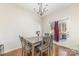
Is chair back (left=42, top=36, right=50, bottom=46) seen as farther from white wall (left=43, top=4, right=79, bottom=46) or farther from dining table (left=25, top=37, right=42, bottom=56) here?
white wall (left=43, top=4, right=79, bottom=46)

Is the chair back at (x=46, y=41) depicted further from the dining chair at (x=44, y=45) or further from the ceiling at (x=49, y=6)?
the ceiling at (x=49, y=6)

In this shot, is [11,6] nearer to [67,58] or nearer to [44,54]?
[44,54]

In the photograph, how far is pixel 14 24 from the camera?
1622 mm

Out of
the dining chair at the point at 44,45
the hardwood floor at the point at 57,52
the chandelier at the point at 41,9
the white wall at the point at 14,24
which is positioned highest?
the chandelier at the point at 41,9

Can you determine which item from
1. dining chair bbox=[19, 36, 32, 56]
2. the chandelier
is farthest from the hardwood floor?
the chandelier

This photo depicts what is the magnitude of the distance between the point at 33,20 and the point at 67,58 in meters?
0.74

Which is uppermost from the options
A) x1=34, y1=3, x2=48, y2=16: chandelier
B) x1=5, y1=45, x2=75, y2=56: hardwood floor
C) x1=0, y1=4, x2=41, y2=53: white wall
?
x1=34, y1=3, x2=48, y2=16: chandelier

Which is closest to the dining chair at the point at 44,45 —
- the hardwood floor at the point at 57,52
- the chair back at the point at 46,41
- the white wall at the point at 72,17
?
the chair back at the point at 46,41

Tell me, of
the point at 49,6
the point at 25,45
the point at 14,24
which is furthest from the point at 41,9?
the point at 25,45

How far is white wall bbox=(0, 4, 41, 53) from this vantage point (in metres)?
1.58

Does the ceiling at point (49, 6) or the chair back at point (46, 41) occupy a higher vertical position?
the ceiling at point (49, 6)

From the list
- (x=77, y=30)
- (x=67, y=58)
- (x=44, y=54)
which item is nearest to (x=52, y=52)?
(x=44, y=54)

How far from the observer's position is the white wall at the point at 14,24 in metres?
1.58

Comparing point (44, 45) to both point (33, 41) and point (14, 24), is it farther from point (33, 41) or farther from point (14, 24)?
point (14, 24)
